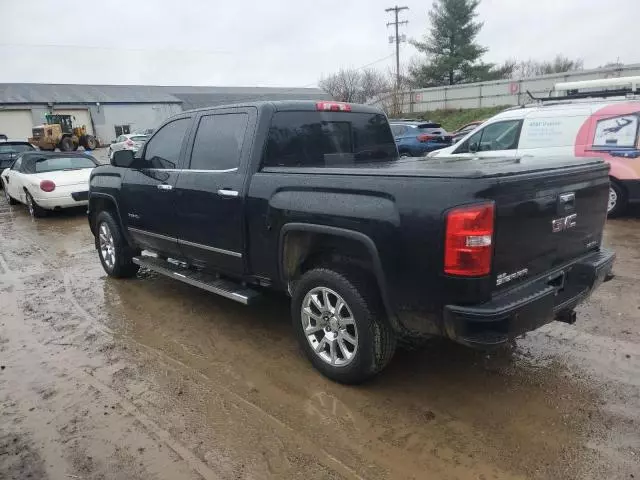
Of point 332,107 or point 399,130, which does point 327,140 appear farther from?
point 399,130

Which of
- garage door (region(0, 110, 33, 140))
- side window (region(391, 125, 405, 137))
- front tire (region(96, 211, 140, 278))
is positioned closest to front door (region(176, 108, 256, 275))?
front tire (region(96, 211, 140, 278))

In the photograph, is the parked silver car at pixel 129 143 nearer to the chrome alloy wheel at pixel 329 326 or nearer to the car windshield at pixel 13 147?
the car windshield at pixel 13 147

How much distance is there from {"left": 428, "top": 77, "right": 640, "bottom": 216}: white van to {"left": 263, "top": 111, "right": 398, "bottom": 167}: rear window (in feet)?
11.4

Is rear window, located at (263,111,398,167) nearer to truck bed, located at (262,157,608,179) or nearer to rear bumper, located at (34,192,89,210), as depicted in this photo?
truck bed, located at (262,157,608,179)

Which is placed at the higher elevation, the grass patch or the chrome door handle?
the chrome door handle

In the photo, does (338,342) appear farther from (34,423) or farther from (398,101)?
(398,101)

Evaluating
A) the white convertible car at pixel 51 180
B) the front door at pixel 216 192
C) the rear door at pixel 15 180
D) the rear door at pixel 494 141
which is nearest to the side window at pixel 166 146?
the front door at pixel 216 192

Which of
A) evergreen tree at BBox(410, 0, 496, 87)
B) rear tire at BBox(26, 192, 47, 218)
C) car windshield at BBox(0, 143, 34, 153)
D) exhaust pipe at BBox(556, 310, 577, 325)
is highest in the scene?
evergreen tree at BBox(410, 0, 496, 87)

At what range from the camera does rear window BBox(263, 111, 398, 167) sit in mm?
4129

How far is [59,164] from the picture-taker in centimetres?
1170

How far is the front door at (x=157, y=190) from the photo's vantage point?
16.1 feet

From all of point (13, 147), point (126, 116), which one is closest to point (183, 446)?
point (13, 147)

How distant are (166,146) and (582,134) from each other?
6.72 meters

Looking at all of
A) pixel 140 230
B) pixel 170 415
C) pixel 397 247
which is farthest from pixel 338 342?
pixel 140 230
